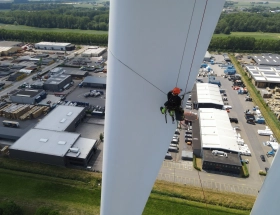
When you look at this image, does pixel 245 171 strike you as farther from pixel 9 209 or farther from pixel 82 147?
pixel 9 209

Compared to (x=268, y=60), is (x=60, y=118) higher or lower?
lower

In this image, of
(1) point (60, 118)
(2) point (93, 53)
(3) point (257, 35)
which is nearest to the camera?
(1) point (60, 118)

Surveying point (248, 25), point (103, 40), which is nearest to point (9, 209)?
point (103, 40)

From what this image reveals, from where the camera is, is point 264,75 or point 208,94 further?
point 264,75

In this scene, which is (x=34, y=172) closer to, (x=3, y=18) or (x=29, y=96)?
(x=29, y=96)

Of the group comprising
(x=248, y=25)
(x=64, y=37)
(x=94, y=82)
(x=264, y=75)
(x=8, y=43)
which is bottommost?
(x=8, y=43)

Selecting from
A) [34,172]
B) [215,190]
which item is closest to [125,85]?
[215,190]

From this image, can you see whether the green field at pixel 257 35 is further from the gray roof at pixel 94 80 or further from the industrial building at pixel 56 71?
the industrial building at pixel 56 71
